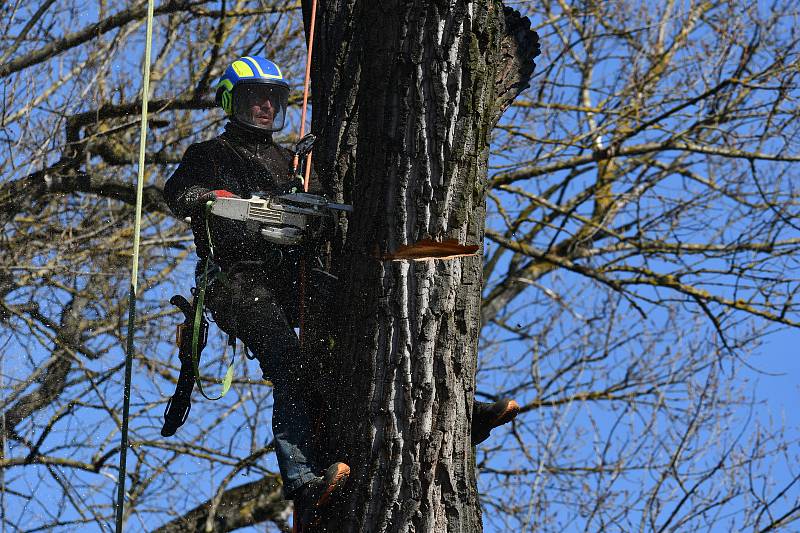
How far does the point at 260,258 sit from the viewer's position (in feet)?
12.2

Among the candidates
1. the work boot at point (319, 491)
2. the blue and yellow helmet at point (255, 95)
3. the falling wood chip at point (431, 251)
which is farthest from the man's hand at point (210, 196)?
the work boot at point (319, 491)

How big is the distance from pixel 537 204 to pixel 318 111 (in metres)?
4.75

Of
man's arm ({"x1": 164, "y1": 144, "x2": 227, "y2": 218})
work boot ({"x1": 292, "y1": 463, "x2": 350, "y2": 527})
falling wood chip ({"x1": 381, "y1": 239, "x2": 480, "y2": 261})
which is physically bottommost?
work boot ({"x1": 292, "y1": 463, "x2": 350, "y2": 527})

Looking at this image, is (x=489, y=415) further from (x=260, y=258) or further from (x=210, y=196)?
(x=210, y=196)

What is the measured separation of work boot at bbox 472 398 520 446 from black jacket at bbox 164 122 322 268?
900mm

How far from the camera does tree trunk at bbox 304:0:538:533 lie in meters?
3.03

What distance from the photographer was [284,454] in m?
3.34

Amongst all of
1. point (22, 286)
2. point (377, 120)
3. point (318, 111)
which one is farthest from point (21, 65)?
point (377, 120)

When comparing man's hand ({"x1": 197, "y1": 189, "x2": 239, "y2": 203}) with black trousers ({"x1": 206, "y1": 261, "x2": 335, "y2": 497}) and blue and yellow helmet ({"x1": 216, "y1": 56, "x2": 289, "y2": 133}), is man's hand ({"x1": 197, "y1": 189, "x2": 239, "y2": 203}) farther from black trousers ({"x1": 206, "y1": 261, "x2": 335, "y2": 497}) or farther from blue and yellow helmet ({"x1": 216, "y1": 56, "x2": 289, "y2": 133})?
blue and yellow helmet ({"x1": 216, "y1": 56, "x2": 289, "y2": 133})

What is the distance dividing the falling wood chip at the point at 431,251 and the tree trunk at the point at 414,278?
0.4 inches

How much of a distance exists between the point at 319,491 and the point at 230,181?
1.28m

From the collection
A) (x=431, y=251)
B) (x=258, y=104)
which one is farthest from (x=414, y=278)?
(x=258, y=104)

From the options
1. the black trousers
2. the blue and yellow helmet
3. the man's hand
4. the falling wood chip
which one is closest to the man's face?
the blue and yellow helmet

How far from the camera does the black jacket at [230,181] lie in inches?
144
